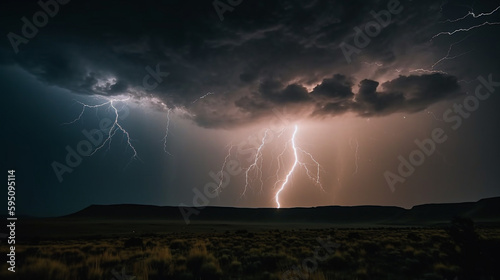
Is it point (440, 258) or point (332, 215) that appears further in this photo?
point (332, 215)

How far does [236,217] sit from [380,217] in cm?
6166

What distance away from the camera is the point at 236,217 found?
11869cm

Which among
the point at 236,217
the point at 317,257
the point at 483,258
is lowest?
the point at 236,217

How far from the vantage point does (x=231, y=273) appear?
861cm

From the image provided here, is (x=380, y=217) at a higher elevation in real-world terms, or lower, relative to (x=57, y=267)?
lower

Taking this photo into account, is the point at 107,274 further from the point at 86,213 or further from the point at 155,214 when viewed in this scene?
the point at 86,213

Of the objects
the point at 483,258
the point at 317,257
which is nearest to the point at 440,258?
the point at 483,258

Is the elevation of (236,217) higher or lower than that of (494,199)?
lower

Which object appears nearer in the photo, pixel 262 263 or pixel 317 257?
pixel 262 263

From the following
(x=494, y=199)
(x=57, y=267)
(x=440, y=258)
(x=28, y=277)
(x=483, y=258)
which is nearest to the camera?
(x=28, y=277)

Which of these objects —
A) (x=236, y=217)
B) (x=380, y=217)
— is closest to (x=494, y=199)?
(x=380, y=217)

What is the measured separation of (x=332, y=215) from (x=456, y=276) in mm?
120261

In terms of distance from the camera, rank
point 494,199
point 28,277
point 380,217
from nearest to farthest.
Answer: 1. point 28,277
2. point 494,199
3. point 380,217

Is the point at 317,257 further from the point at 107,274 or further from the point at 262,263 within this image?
the point at 107,274
